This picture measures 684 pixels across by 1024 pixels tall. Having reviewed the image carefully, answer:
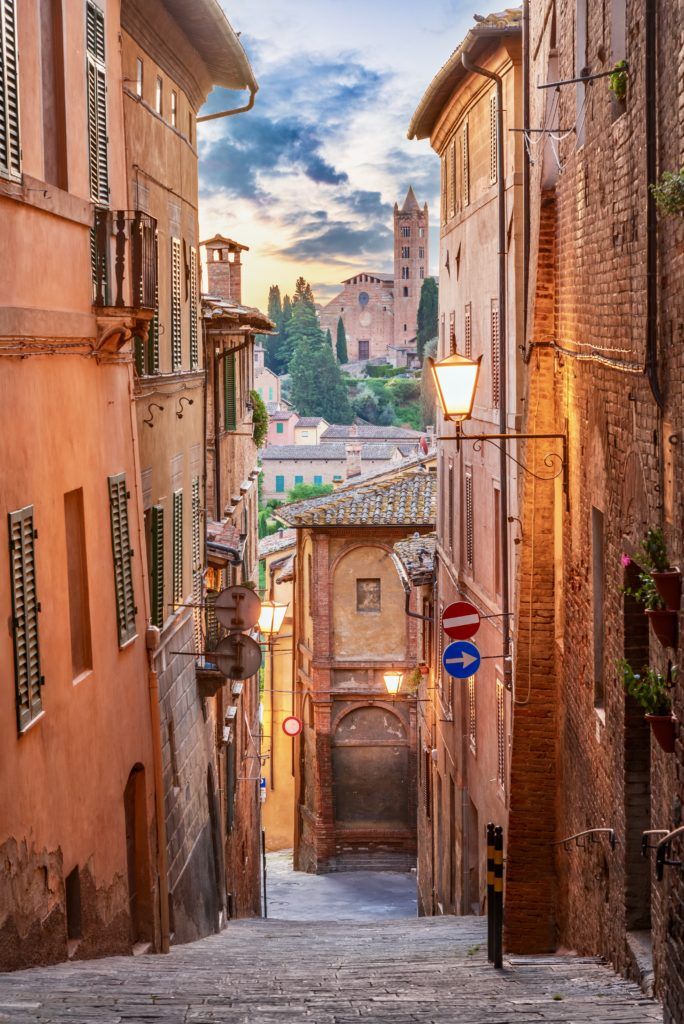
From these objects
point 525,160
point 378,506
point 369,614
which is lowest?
point 369,614

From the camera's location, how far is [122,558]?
13609 millimetres

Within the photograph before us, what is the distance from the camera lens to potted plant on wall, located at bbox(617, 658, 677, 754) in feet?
23.3

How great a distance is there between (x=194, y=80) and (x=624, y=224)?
12.6 m

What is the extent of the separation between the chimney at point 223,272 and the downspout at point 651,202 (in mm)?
24296

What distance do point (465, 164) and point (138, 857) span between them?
12125 mm

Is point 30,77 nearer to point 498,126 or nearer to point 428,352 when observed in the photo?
point 498,126

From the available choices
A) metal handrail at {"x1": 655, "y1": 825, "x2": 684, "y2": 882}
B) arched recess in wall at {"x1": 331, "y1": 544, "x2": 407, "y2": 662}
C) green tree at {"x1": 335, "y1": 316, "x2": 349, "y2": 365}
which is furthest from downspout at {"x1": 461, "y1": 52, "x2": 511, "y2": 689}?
green tree at {"x1": 335, "y1": 316, "x2": 349, "y2": 365}

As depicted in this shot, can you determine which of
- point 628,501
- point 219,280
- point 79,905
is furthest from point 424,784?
point 628,501

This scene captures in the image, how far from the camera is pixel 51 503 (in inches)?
419

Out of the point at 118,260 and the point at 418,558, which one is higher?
the point at 118,260

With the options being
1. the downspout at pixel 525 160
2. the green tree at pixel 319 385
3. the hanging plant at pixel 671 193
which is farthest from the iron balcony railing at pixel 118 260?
the green tree at pixel 319 385

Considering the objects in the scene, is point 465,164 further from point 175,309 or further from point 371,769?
point 371,769

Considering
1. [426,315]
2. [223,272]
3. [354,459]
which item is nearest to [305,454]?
[354,459]

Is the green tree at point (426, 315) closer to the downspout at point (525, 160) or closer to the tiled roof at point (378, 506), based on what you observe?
the tiled roof at point (378, 506)
